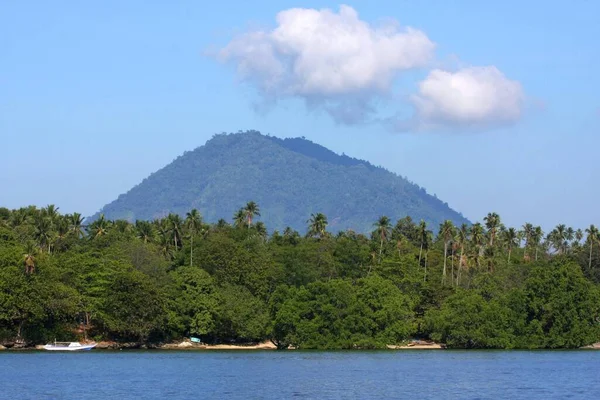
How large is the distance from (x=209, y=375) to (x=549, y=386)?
2603 cm

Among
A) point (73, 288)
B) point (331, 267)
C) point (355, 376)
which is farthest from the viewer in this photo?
point (331, 267)

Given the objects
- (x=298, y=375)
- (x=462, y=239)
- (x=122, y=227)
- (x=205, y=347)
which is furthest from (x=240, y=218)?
Result: (x=298, y=375)

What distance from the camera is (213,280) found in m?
117

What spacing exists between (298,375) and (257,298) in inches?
1718

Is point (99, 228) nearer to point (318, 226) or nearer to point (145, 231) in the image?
point (145, 231)

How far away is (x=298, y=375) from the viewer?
2918 inches

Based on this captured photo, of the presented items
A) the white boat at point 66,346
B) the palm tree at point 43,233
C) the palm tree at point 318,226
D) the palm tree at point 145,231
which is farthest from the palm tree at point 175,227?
the white boat at point 66,346

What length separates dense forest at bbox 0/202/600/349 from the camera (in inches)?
4156

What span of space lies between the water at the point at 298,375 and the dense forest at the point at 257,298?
19.7ft

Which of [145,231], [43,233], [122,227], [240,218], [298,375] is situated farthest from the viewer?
[240,218]

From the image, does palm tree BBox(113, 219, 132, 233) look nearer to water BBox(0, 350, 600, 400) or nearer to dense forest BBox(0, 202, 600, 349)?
dense forest BBox(0, 202, 600, 349)

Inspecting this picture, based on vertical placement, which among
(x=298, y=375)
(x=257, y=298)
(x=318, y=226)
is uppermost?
(x=318, y=226)

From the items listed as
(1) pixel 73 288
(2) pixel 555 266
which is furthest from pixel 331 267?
(1) pixel 73 288

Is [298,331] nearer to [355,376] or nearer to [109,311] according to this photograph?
[109,311]
